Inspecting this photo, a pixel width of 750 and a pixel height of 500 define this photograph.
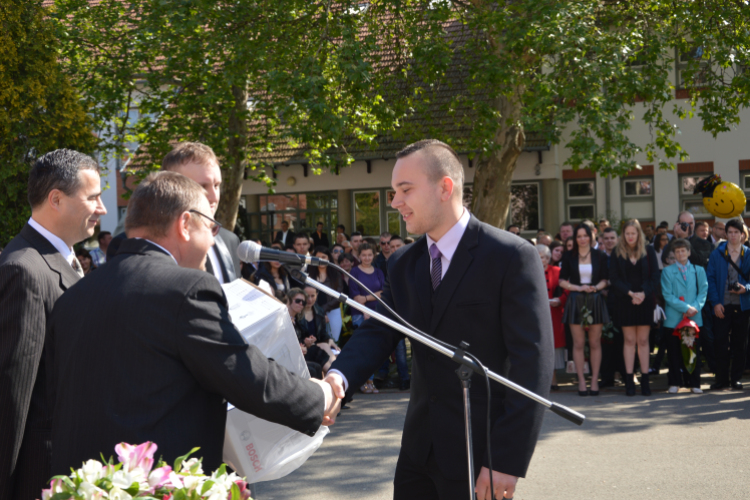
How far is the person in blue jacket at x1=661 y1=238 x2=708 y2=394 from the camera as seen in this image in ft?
31.1

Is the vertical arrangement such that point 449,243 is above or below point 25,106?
below

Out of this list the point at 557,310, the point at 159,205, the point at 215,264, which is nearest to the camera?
the point at 159,205

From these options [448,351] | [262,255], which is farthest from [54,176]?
[448,351]

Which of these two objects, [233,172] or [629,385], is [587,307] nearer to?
[629,385]

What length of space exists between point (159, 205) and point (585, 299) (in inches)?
315

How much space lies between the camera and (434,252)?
3.16 m

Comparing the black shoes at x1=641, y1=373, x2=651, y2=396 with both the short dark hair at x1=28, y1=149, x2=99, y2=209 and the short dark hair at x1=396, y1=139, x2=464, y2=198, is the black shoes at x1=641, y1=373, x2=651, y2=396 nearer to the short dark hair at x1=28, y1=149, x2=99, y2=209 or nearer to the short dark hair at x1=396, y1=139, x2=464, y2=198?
the short dark hair at x1=396, y1=139, x2=464, y2=198

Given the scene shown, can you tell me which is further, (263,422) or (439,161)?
(439,161)

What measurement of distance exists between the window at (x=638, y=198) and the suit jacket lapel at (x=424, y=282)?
63.9 feet

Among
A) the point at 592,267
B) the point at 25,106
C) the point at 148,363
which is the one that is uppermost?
the point at 25,106

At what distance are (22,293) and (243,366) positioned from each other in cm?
114

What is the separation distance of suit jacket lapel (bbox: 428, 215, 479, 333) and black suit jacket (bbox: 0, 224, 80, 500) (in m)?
1.54

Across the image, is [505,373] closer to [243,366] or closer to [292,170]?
[243,366]

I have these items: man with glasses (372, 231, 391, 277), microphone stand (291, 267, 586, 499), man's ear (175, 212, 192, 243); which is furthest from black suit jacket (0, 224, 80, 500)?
man with glasses (372, 231, 391, 277)
